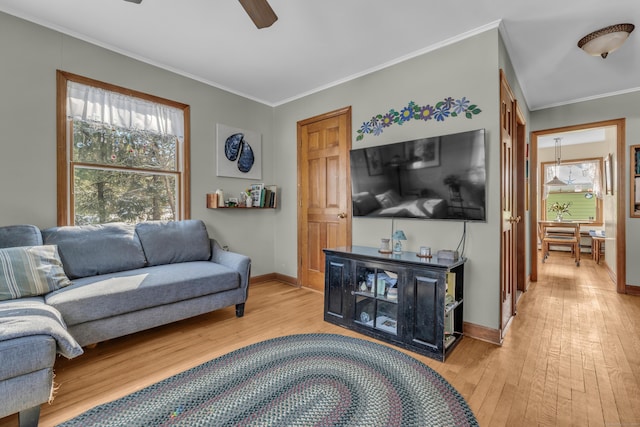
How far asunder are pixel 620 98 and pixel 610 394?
3.86 m

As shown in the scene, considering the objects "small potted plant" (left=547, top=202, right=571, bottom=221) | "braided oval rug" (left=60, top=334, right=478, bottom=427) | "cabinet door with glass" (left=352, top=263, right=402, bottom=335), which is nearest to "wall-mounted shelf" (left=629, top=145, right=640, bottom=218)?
"cabinet door with glass" (left=352, top=263, right=402, bottom=335)

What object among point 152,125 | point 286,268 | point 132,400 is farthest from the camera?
point 286,268

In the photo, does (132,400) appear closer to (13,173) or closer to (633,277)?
(13,173)

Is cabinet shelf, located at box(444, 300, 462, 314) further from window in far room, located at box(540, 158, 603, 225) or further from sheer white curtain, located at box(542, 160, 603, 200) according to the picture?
sheer white curtain, located at box(542, 160, 603, 200)

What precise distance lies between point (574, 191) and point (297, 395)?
8556 mm

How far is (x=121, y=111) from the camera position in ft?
9.66

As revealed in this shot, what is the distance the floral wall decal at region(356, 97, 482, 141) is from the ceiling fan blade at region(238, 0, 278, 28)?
1.61 meters

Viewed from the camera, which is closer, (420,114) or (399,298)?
(399,298)

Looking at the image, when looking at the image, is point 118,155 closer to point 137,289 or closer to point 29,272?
point 29,272

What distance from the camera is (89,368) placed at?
1.99 m

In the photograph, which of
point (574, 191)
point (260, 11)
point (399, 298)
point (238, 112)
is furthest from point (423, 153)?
point (574, 191)

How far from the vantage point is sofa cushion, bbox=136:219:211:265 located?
9.43 feet

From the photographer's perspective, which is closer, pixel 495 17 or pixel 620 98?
pixel 495 17

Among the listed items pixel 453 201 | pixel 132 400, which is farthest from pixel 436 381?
pixel 132 400
